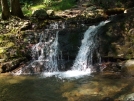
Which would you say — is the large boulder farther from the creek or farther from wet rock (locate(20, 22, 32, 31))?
wet rock (locate(20, 22, 32, 31))

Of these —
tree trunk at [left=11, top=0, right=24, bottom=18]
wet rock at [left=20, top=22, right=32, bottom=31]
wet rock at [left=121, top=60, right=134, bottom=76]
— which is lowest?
wet rock at [left=121, top=60, right=134, bottom=76]

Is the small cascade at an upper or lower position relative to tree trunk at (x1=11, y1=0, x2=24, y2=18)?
lower

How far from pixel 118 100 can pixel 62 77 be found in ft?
13.2

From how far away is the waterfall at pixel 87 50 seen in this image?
14.7 metres

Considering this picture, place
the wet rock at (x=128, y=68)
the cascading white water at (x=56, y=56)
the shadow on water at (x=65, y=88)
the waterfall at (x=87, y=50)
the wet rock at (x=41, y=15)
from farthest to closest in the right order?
the wet rock at (x=41, y=15)
the waterfall at (x=87, y=50)
the cascading white water at (x=56, y=56)
the wet rock at (x=128, y=68)
the shadow on water at (x=65, y=88)

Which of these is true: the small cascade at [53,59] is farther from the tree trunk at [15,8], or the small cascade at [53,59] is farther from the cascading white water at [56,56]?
the tree trunk at [15,8]

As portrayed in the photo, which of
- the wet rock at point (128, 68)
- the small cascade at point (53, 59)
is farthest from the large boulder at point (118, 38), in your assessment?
the small cascade at point (53, 59)

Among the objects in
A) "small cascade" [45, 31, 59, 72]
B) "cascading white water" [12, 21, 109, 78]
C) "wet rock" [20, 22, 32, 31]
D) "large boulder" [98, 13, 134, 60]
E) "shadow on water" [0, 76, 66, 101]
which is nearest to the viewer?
"shadow on water" [0, 76, 66, 101]

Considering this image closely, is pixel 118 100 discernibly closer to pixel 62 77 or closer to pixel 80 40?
pixel 62 77

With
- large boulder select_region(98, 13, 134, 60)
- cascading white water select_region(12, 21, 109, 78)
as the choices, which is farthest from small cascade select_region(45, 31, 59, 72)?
large boulder select_region(98, 13, 134, 60)

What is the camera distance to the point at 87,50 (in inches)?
605

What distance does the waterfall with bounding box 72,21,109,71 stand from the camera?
14.7 m

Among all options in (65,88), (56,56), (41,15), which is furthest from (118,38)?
(41,15)

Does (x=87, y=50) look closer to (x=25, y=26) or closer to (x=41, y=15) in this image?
(x=25, y=26)
